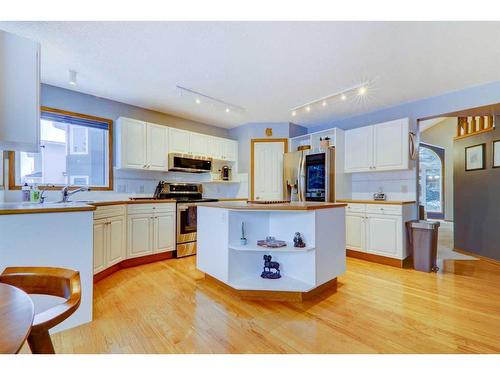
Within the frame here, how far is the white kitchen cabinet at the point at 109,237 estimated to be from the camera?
268cm

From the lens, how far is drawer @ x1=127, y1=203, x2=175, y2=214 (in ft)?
10.9

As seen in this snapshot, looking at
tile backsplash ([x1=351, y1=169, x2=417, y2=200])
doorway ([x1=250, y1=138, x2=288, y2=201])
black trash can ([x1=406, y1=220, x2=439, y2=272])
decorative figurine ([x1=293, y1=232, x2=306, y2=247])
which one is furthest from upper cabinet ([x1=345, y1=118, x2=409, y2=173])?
decorative figurine ([x1=293, y1=232, x2=306, y2=247])

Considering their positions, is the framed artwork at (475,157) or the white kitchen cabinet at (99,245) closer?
the white kitchen cabinet at (99,245)

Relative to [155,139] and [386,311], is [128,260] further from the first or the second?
[386,311]

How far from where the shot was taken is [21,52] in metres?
1.82

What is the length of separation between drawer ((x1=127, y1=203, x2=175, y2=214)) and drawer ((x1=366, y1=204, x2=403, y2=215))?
3.00 metres

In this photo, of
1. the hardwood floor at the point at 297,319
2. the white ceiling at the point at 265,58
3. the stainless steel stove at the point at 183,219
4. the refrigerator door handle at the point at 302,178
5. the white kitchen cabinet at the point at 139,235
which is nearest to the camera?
the hardwood floor at the point at 297,319

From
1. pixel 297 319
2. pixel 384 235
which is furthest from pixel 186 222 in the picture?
pixel 384 235

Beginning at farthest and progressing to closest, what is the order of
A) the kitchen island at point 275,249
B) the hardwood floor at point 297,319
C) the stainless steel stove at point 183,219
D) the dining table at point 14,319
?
the stainless steel stove at point 183,219 < the kitchen island at point 275,249 < the hardwood floor at point 297,319 < the dining table at point 14,319

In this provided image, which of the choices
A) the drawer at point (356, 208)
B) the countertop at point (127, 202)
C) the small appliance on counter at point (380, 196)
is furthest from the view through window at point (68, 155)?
the small appliance on counter at point (380, 196)

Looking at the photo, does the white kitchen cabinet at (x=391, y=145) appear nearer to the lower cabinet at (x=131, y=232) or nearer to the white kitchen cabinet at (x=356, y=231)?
the white kitchen cabinet at (x=356, y=231)

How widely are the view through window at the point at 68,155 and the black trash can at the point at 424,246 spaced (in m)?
4.49

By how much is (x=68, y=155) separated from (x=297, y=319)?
360 centimetres
